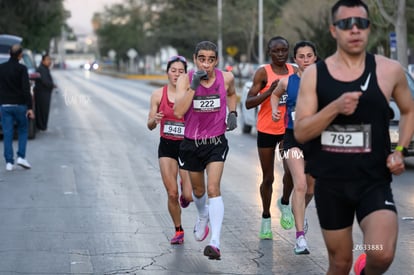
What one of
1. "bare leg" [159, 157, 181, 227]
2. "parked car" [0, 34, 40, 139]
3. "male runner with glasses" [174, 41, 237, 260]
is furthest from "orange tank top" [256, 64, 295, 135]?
"parked car" [0, 34, 40, 139]

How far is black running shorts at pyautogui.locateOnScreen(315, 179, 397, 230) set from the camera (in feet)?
17.1

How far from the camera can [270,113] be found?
904cm

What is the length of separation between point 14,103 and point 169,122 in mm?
6545

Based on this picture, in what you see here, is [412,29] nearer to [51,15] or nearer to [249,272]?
[51,15]

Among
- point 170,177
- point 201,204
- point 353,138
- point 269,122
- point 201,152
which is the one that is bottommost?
point 201,204

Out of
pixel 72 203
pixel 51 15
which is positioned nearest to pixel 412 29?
pixel 51 15

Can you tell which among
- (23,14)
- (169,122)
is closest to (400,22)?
(169,122)

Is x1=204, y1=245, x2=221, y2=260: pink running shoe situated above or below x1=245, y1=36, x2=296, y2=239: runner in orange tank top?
below

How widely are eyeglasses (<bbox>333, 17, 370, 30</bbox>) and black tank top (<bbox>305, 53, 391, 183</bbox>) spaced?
0.22 m

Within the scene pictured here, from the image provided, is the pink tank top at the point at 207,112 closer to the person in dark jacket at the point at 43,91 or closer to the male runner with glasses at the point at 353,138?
the male runner with glasses at the point at 353,138

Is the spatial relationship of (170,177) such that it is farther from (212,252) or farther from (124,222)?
(124,222)

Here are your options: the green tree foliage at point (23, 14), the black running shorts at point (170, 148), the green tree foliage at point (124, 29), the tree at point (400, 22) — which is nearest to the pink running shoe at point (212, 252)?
the black running shorts at point (170, 148)

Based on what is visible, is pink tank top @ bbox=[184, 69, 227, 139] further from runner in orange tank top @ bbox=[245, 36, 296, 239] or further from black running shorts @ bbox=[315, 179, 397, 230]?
black running shorts @ bbox=[315, 179, 397, 230]

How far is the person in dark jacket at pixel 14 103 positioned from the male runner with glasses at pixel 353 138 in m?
9.97
